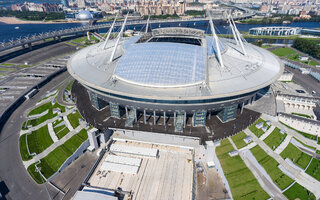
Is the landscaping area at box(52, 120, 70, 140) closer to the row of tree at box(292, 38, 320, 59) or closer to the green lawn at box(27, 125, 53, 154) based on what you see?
the green lawn at box(27, 125, 53, 154)

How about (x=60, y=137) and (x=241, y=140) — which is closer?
(x=241, y=140)

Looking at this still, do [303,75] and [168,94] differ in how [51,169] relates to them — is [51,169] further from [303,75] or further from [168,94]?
[303,75]

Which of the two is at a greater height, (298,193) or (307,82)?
(307,82)

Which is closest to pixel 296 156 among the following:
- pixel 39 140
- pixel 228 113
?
pixel 228 113

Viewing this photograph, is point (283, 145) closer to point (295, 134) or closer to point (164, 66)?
point (295, 134)

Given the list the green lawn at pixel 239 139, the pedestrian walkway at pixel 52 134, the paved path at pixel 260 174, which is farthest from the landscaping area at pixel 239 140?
the pedestrian walkway at pixel 52 134

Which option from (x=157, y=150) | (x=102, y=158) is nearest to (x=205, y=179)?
(x=157, y=150)

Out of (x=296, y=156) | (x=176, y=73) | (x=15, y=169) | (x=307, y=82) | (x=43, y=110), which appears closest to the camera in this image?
(x=15, y=169)
